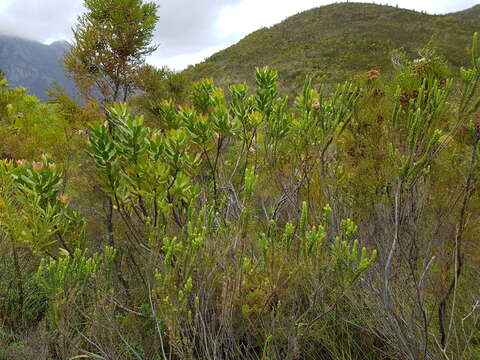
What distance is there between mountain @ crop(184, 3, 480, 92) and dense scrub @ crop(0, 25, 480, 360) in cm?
1331

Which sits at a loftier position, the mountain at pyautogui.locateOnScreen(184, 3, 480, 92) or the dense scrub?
the mountain at pyautogui.locateOnScreen(184, 3, 480, 92)

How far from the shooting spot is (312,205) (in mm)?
2744

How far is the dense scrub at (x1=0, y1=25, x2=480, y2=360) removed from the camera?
1752 mm

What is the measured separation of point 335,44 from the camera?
21.8m

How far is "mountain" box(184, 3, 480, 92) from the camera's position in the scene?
58.9ft

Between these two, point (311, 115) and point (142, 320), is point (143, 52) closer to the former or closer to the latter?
point (311, 115)

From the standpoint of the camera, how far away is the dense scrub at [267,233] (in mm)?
1752

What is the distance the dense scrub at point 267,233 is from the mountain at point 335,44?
13.3 meters

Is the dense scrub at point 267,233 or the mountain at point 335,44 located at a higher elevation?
the mountain at point 335,44

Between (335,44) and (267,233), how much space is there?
22520 millimetres

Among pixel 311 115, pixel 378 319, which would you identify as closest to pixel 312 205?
pixel 311 115

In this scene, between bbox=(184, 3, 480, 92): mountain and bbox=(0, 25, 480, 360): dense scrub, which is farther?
bbox=(184, 3, 480, 92): mountain

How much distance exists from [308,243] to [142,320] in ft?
6.27

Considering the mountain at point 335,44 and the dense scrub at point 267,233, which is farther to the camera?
the mountain at point 335,44
